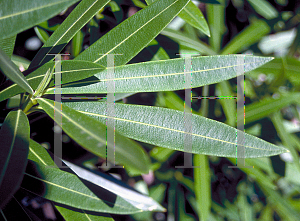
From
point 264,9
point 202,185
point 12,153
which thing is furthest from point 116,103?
point 264,9

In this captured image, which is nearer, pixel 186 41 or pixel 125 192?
pixel 125 192

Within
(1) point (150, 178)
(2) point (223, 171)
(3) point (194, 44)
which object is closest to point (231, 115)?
(3) point (194, 44)

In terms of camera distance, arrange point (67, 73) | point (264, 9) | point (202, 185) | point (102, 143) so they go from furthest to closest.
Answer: point (264, 9)
point (202, 185)
point (67, 73)
point (102, 143)

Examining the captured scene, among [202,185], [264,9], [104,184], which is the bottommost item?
[202,185]

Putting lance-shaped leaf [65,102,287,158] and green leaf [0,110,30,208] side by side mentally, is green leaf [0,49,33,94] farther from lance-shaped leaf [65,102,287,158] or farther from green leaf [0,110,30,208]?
lance-shaped leaf [65,102,287,158]

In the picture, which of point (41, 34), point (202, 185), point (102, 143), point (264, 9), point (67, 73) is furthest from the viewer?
point (264, 9)

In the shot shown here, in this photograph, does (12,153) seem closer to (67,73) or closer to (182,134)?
(67,73)

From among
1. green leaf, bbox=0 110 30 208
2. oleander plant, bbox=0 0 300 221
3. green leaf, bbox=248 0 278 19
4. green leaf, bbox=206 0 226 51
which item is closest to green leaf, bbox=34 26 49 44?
oleander plant, bbox=0 0 300 221
